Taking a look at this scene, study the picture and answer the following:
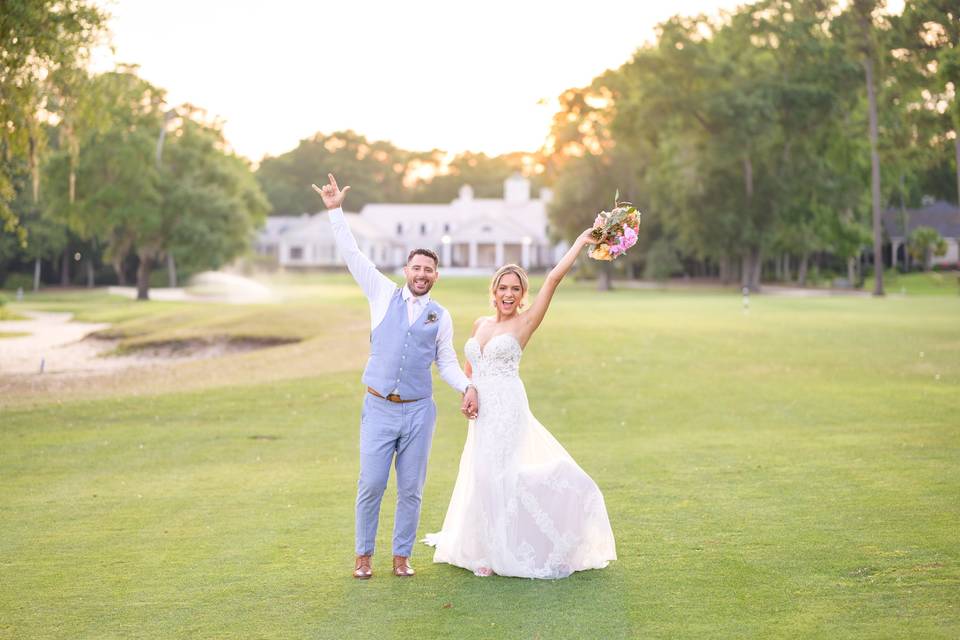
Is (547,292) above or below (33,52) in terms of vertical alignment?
below

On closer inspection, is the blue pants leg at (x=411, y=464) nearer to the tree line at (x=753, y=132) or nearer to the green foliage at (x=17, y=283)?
the tree line at (x=753, y=132)

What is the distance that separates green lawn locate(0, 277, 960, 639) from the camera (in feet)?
22.3

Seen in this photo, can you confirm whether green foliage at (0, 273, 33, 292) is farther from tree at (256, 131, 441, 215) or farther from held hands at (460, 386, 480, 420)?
held hands at (460, 386, 480, 420)

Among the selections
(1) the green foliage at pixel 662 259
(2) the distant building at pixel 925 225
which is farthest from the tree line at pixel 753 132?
(2) the distant building at pixel 925 225

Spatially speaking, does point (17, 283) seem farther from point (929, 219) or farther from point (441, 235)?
point (929, 219)

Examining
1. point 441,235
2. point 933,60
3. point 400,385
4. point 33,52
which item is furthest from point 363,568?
point 441,235

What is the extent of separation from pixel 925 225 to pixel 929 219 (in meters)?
1.74

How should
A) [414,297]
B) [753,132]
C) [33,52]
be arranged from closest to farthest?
[414,297] < [33,52] < [753,132]

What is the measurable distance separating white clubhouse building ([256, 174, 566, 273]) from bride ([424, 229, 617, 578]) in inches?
3984

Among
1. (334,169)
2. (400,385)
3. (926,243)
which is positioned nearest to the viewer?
(400,385)

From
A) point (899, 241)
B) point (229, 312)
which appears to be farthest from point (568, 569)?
point (899, 241)

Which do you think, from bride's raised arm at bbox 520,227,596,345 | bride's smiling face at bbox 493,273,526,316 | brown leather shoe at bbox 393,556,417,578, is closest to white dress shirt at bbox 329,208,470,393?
bride's smiling face at bbox 493,273,526,316

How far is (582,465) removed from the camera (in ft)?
44.2

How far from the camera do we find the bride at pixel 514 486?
7641 mm
